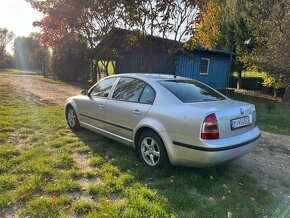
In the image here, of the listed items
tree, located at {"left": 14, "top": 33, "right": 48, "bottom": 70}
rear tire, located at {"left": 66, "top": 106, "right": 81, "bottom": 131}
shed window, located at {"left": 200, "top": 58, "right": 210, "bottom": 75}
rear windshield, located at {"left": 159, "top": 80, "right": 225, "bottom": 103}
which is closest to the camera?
rear windshield, located at {"left": 159, "top": 80, "right": 225, "bottom": 103}

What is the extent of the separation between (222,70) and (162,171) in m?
16.9

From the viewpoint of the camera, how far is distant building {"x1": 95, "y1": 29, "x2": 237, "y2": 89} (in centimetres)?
1531

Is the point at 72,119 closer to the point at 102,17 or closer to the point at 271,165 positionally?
the point at 271,165

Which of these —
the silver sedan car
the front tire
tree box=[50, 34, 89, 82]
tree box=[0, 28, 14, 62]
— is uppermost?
tree box=[0, 28, 14, 62]

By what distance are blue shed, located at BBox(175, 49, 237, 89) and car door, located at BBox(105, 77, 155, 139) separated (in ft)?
36.4

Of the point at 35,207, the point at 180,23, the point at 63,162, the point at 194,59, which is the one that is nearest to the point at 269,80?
the point at 194,59

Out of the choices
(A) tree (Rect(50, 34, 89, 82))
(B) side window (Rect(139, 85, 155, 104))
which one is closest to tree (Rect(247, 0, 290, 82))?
(B) side window (Rect(139, 85, 155, 104))

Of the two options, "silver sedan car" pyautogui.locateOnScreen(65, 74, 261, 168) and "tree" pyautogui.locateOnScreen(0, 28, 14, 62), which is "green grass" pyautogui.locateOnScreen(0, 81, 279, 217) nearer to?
"silver sedan car" pyautogui.locateOnScreen(65, 74, 261, 168)

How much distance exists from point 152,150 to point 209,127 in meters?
1.09

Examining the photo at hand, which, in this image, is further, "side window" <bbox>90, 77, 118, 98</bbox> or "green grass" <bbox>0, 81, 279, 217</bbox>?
"side window" <bbox>90, 77, 118, 98</bbox>

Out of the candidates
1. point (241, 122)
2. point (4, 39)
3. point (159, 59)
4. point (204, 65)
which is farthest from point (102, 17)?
point (4, 39)

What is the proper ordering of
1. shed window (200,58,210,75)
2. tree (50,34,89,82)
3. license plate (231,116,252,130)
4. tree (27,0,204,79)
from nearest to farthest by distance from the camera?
license plate (231,116,252,130)
tree (27,0,204,79)
shed window (200,58,210,75)
tree (50,34,89,82)

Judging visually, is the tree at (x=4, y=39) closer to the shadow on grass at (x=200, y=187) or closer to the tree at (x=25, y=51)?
the tree at (x=25, y=51)

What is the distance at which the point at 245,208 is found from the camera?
3244 millimetres
